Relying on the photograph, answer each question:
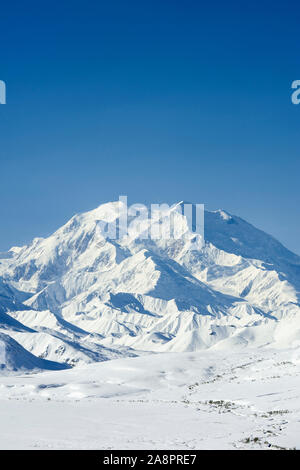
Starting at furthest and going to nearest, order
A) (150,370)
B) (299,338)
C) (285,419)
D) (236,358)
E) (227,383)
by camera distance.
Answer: (299,338), (236,358), (150,370), (227,383), (285,419)

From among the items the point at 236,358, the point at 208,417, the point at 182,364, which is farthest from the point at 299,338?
the point at 208,417
